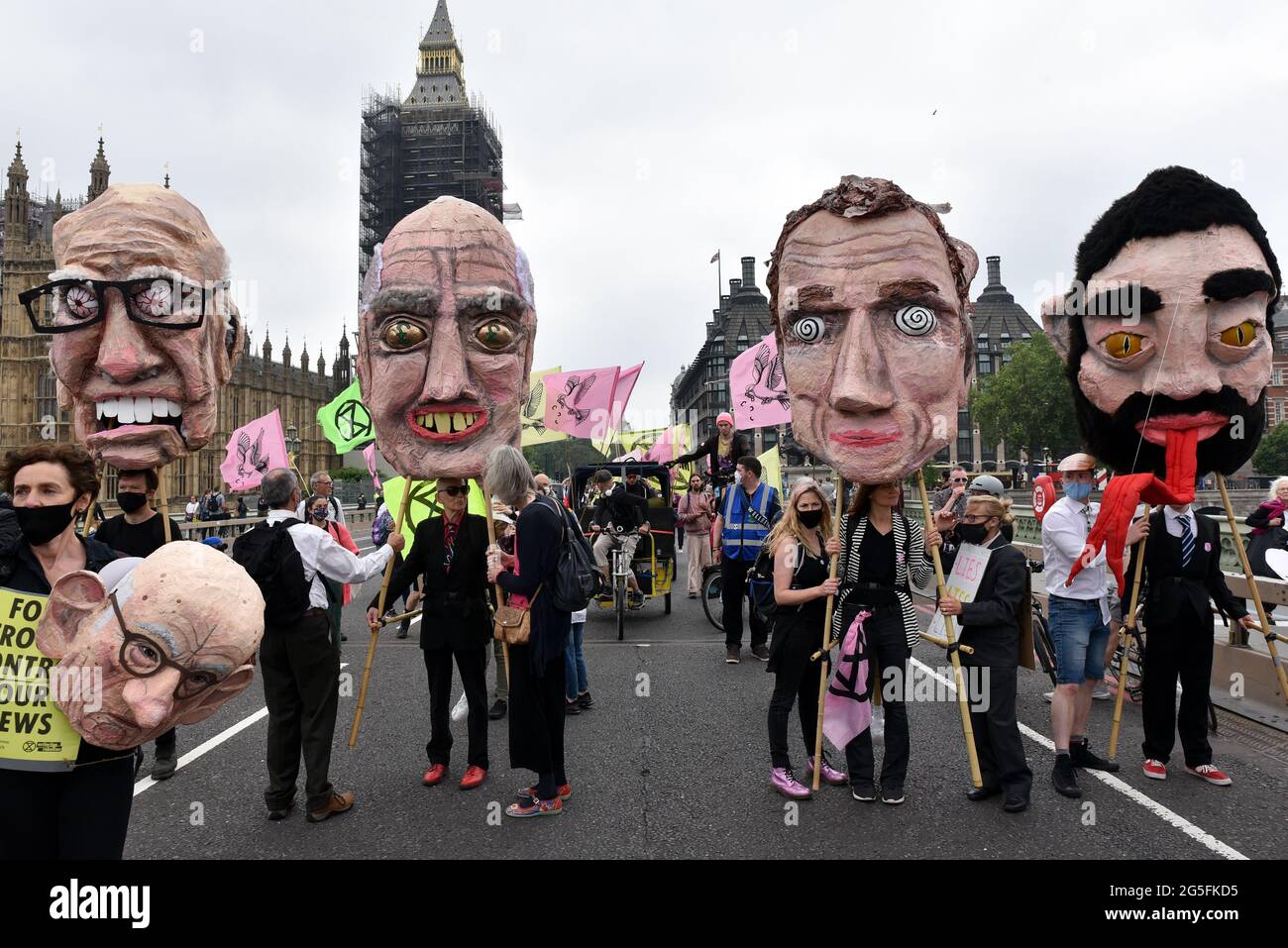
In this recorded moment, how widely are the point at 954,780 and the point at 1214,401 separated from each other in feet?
8.30

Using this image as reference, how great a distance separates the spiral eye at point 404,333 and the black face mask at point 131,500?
1.67 meters

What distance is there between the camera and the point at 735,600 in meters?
7.18

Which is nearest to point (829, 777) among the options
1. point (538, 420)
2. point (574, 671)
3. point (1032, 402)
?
point (574, 671)

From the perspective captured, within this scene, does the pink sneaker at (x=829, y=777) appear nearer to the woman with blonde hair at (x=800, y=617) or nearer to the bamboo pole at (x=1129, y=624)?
the woman with blonde hair at (x=800, y=617)

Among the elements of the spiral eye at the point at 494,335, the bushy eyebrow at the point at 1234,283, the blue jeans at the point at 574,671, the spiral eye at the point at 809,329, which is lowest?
the blue jeans at the point at 574,671

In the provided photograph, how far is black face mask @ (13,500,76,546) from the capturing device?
2244 millimetres

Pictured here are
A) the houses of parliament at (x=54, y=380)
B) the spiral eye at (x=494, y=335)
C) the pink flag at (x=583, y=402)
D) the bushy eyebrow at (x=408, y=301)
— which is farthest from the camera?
the houses of parliament at (x=54, y=380)

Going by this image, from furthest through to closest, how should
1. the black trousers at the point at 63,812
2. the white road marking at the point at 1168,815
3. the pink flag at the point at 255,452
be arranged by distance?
the pink flag at the point at 255,452 < the white road marking at the point at 1168,815 < the black trousers at the point at 63,812

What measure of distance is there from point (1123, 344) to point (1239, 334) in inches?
21.6

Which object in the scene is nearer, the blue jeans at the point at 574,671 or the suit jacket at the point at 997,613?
the suit jacket at the point at 997,613

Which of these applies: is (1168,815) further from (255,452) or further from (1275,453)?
(1275,453)

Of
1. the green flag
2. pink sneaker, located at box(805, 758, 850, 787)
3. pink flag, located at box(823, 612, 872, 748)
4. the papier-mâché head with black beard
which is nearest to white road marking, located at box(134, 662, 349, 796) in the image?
the green flag

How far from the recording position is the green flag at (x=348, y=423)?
695 centimetres

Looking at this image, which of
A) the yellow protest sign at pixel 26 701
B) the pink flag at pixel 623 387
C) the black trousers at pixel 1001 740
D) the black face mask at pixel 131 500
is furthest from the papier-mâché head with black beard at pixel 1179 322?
the pink flag at pixel 623 387
